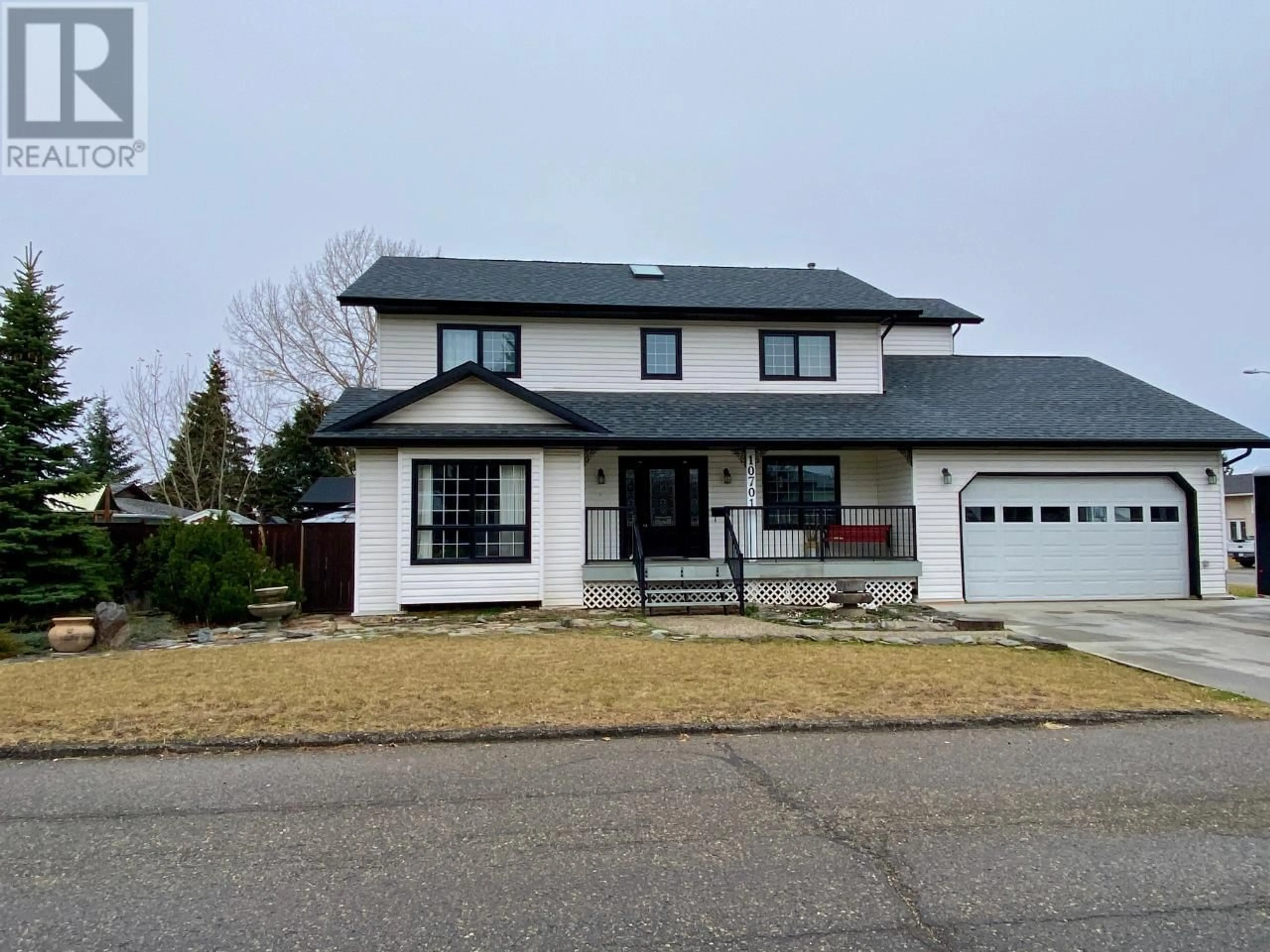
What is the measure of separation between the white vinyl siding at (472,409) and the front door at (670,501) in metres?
2.31

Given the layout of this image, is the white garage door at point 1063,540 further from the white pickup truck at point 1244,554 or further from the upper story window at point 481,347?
the white pickup truck at point 1244,554

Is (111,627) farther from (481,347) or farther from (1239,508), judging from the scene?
(1239,508)

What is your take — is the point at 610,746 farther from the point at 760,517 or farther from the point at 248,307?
the point at 248,307

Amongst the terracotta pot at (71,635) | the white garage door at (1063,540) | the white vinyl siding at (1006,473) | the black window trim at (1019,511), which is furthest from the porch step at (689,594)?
the terracotta pot at (71,635)

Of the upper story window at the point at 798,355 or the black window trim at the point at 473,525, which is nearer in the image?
the black window trim at the point at 473,525

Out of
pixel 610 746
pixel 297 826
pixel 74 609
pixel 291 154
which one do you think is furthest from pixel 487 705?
pixel 291 154

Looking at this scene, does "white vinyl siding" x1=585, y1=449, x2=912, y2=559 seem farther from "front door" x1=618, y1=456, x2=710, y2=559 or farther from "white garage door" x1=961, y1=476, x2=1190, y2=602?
"white garage door" x1=961, y1=476, x2=1190, y2=602

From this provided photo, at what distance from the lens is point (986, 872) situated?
135 inches

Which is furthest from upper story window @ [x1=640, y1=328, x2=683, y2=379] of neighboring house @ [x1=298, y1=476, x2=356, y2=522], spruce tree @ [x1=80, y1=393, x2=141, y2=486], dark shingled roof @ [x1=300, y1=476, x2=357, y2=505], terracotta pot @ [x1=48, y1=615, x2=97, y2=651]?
spruce tree @ [x1=80, y1=393, x2=141, y2=486]

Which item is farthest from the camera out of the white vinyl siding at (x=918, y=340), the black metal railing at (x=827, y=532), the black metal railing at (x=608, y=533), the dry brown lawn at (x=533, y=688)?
the white vinyl siding at (x=918, y=340)

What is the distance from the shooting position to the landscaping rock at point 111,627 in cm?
1014

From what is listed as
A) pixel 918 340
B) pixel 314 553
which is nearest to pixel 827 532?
pixel 918 340

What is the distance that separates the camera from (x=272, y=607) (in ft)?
39.7

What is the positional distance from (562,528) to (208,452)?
83.4ft
